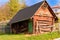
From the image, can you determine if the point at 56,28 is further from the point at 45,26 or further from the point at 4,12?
the point at 4,12

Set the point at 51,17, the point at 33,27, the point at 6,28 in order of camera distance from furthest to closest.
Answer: the point at 6,28 → the point at 51,17 → the point at 33,27

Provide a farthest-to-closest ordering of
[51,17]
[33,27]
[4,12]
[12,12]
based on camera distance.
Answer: [4,12], [12,12], [51,17], [33,27]

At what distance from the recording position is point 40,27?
3197 centimetres

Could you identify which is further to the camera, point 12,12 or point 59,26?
point 12,12

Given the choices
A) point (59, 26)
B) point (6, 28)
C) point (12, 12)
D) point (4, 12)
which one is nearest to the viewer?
point (59, 26)

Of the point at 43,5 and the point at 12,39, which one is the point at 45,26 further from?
the point at 12,39

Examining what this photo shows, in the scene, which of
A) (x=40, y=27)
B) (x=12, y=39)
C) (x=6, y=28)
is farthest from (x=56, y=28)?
(x=6, y=28)

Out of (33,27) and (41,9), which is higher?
(41,9)

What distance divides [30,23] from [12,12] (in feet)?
99.6

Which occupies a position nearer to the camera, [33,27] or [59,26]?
[59,26]

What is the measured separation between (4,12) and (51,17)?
3630cm

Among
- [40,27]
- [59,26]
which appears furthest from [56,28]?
[40,27]

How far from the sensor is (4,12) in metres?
67.8

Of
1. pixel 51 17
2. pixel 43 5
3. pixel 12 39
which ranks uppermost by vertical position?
pixel 43 5
